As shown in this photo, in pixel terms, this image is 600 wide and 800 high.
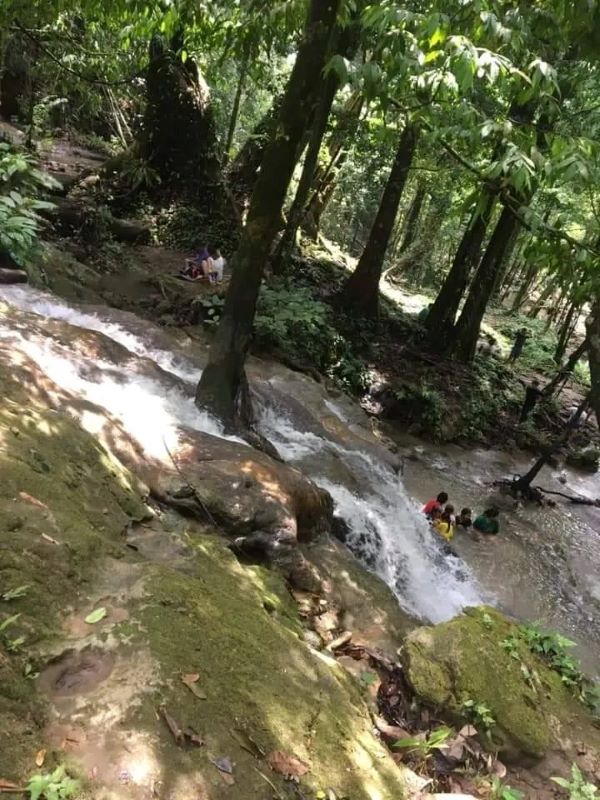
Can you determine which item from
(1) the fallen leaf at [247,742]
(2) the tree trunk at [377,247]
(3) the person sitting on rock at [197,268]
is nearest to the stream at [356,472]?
(3) the person sitting on rock at [197,268]

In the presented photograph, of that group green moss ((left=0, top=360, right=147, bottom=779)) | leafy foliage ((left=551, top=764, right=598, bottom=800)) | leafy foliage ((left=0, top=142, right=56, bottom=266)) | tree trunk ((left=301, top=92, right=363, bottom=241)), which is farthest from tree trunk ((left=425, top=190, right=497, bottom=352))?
leafy foliage ((left=551, top=764, right=598, bottom=800))

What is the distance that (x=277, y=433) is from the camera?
960 centimetres

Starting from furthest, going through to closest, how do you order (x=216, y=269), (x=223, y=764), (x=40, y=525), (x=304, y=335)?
(x=216, y=269), (x=304, y=335), (x=40, y=525), (x=223, y=764)

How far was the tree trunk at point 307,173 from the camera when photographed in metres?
11.9

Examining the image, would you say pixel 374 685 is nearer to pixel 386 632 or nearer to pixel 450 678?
pixel 450 678

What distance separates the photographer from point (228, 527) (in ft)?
18.6

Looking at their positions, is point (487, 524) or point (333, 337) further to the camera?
point (333, 337)

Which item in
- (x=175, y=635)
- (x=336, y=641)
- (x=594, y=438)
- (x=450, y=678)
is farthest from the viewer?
(x=594, y=438)

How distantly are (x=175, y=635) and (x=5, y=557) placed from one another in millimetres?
957

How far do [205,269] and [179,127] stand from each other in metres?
6.04

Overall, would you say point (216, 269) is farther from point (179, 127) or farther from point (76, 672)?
point (76, 672)

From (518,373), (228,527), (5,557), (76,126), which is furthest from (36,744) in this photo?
(76,126)

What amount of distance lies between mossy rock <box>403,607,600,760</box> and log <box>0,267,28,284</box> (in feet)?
28.0

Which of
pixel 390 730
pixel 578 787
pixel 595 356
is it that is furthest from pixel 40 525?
pixel 578 787
